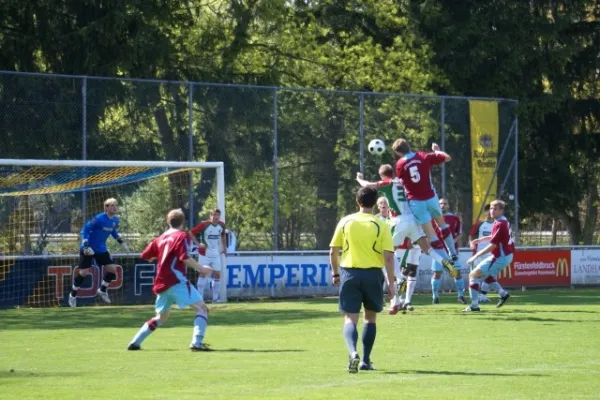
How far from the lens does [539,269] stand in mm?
33781

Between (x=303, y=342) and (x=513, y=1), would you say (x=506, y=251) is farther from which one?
(x=513, y=1)

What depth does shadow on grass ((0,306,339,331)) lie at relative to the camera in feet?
67.4

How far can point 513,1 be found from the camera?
4138 centimetres

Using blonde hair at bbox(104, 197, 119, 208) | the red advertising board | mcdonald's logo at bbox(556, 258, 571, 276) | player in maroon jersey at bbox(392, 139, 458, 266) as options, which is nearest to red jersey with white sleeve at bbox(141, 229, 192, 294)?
player in maroon jersey at bbox(392, 139, 458, 266)

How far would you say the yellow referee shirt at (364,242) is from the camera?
504 inches

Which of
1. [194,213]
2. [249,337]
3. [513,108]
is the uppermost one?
[513,108]

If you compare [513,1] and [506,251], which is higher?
[513,1]

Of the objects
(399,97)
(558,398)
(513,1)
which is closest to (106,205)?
(399,97)

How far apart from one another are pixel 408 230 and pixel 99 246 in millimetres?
8262

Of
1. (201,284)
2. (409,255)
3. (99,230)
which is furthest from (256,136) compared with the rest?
(409,255)

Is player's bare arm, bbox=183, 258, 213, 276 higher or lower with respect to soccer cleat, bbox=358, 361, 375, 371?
higher

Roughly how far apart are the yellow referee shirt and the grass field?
116 cm

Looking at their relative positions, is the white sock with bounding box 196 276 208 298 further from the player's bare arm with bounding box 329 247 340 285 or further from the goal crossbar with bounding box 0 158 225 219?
the player's bare arm with bounding box 329 247 340 285

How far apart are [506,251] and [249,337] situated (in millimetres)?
6636
